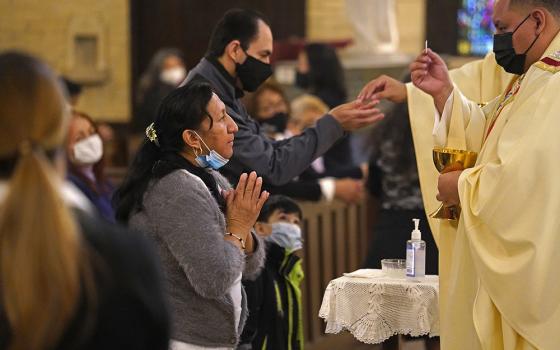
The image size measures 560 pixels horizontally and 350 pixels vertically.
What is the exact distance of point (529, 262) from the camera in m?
4.19

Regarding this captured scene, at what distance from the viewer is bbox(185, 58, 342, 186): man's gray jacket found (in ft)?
16.5

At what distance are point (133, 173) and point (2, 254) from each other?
181 cm

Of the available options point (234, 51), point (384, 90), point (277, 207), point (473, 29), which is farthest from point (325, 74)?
point (473, 29)

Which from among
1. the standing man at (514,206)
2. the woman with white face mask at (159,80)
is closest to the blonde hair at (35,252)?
the standing man at (514,206)

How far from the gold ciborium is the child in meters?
0.96

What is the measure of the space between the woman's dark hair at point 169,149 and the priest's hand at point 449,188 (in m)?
0.85

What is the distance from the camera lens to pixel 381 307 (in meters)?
4.79

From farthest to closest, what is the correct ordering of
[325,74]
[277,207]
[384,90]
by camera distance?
[325,74], [277,207], [384,90]

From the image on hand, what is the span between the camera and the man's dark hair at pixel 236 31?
5219mm

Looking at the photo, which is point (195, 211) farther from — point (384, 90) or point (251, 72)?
point (384, 90)

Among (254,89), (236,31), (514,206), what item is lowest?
(514,206)

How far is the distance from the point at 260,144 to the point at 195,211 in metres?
1.27

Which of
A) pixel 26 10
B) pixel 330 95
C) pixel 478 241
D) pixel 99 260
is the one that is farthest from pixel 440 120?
pixel 26 10

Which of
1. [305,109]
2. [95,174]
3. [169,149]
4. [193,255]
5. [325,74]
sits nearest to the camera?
[193,255]
